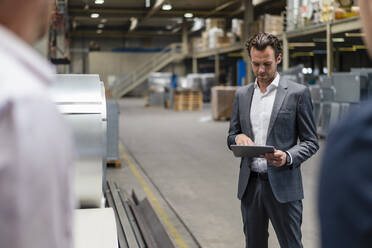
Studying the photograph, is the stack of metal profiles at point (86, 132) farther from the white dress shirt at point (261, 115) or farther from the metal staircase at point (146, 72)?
the metal staircase at point (146, 72)

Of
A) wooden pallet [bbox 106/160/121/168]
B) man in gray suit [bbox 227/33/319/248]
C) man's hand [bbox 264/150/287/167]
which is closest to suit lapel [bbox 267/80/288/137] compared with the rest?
man in gray suit [bbox 227/33/319/248]

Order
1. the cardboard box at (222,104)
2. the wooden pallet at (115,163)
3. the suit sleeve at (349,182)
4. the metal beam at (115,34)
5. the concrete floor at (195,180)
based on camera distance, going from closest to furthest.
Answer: the suit sleeve at (349,182) → the concrete floor at (195,180) → the wooden pallet at (115,163) → the cardboard box at (222,104) → the metal beam at (115,34)

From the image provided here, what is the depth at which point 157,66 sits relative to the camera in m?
37.5

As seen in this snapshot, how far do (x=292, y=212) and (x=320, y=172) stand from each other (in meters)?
2.34

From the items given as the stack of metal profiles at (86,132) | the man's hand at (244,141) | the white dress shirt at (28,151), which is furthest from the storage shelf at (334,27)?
the white dress shirt at (28,151)

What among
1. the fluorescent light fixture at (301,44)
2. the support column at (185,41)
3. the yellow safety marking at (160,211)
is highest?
the support column at (185,41)

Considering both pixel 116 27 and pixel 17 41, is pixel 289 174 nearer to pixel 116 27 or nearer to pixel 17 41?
pixel 17 41

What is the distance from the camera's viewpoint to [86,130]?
4.08 metres

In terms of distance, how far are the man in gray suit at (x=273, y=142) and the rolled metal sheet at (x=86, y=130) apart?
131 centimetres

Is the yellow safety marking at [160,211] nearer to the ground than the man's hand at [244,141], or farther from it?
nearer to the ground

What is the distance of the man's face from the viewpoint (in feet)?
10.5

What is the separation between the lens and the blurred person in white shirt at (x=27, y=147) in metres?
0.88

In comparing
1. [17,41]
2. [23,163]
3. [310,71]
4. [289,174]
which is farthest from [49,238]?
[310,71]

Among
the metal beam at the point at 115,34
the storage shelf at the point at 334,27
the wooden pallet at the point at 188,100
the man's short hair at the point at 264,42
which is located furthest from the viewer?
the metal beam at the point at 115,34
